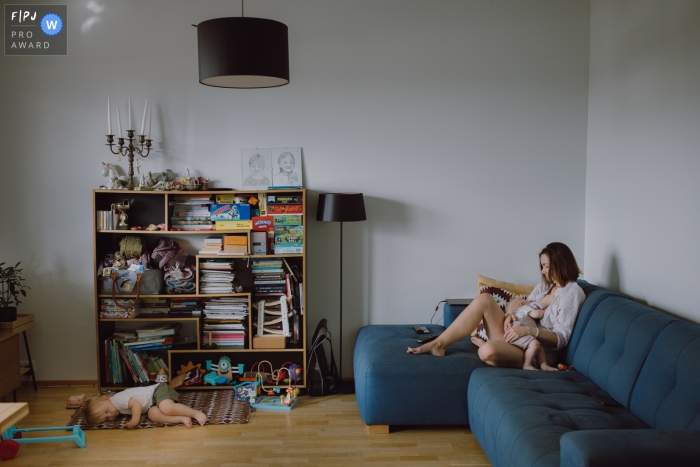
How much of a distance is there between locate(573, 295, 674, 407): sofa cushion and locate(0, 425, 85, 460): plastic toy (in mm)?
2811

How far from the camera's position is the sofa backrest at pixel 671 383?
2.60m

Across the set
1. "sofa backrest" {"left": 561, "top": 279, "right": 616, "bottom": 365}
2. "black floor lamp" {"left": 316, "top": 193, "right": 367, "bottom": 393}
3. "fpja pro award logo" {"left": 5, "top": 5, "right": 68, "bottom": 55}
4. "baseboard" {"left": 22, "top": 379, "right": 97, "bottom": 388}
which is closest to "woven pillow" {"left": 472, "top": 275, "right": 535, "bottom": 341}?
"sofa backrest" {"left": 561, "top": 279, "right": 616, "bottom": 365}

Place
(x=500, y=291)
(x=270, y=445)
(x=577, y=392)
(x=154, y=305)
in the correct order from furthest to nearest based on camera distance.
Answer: (x=154, y=305), (x=500, y=291), (x=270, y=445), (x=577, y=392)

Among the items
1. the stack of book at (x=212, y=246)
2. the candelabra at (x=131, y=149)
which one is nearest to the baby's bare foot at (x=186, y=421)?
the stack of book at (x=212, y=246)

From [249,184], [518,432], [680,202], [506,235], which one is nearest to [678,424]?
[518,432]

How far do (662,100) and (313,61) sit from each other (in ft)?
7.47

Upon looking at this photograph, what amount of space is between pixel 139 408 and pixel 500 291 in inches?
95.0

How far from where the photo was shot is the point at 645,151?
12.5 feet

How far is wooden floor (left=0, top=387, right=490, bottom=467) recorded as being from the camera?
3404mm

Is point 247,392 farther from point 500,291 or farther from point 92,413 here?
point 500,291

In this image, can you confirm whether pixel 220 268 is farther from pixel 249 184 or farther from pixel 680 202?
pixel 680 202

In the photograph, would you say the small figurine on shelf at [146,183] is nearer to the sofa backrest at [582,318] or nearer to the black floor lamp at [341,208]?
the black floor lamp at [341,208]

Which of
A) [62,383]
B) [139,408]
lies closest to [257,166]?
[139,408]

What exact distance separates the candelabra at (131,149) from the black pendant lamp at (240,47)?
1.97 m
